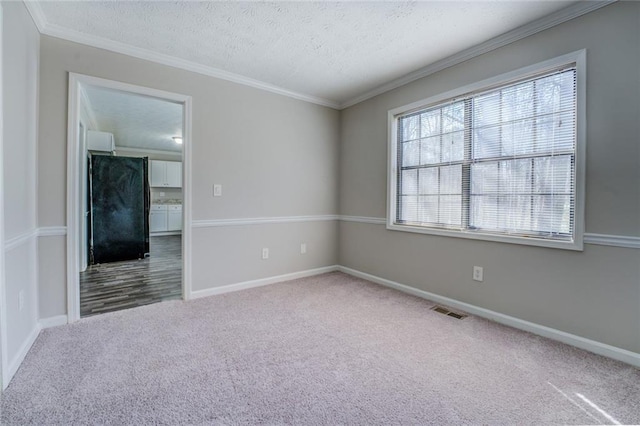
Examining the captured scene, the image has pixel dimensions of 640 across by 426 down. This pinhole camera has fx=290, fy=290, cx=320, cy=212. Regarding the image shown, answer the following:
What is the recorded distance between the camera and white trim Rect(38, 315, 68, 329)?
2.33 m

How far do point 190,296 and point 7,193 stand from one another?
5.63ft

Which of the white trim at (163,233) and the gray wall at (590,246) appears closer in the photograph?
the gray wall at (590,246)

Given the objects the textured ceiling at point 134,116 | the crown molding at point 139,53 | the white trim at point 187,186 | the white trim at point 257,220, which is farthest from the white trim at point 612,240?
the textured ceiling at point 134,116

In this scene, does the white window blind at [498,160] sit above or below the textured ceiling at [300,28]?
below

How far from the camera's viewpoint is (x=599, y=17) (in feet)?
6.47

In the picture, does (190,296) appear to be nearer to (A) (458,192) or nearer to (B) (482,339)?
(B) (482,339)

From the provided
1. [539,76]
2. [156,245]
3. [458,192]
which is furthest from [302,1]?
[156,245]

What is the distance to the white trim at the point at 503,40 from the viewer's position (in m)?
2.01

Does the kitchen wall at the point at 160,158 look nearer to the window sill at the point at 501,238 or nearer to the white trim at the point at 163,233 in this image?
the white trim at the point at 163,233

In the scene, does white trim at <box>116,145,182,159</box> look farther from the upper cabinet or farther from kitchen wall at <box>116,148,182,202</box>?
the upper cabinet

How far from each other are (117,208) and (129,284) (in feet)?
6.03

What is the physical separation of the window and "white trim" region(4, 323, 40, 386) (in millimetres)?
3278

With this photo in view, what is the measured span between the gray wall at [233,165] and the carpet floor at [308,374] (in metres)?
0.74


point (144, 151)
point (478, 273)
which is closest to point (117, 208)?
point (144, 151)
